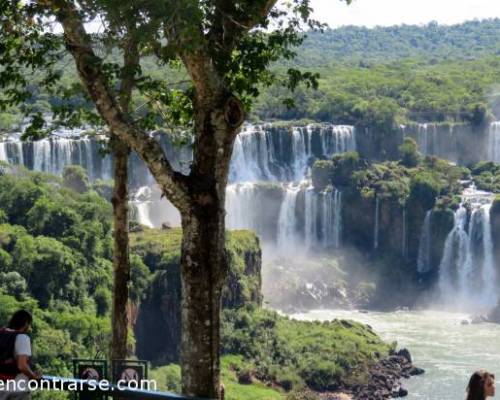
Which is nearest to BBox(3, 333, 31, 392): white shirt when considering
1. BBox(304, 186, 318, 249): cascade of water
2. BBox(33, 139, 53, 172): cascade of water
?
BBox(33, 139, 53, 172): cascade of water

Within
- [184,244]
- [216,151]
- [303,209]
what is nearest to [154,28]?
[216,151]

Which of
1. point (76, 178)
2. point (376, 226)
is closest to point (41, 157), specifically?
point (76, 178)

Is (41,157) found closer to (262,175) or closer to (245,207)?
(245,207)

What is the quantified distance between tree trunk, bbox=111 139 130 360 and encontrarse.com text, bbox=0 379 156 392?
11.2 ft

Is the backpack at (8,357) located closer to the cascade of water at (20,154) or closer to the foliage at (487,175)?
the cascade of water at (20,154)

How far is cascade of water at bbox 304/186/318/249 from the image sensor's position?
69875mm

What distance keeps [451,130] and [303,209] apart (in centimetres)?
1602

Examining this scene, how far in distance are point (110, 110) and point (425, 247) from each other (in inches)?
2339

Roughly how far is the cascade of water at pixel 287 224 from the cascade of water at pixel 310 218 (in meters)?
0.69

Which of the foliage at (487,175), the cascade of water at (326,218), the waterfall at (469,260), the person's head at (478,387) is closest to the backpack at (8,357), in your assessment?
the person's head at (478,387)

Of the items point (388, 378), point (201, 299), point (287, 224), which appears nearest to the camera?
point (201, 299)

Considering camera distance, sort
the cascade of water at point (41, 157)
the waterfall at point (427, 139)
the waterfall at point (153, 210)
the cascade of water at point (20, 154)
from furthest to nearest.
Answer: the waterfall at point (427, 139)
the waterfall at point (153, 210)
the cascade of water at point (41, 157)
the cascade of water at point (20, 154)

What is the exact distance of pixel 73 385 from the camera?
377 inches

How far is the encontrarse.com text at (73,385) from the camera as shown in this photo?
9.32 meters
